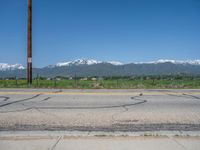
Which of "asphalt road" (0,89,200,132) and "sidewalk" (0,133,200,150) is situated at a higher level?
"asphalt road" (0,89,200,132)

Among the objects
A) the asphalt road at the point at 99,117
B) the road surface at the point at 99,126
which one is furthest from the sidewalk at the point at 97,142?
the asphalt road at the point at 99,117

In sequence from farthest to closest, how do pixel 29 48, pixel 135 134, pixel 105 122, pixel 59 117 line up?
pixel 29 48 → pixel 59 117 → pixel 105 122 → pixel 135 134

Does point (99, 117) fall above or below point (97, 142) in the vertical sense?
above

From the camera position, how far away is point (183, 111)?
Result: 8.76 m

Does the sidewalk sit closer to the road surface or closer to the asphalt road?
the road surface

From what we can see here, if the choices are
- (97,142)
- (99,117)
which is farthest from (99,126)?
(97,142)

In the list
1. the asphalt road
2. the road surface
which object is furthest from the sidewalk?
the asphalt road

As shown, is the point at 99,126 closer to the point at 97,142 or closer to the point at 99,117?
the point at 99,117

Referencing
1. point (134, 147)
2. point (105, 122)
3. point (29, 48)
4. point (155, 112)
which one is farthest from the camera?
point (29, 48)

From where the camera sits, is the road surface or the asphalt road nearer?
the road surface

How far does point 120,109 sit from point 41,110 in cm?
277

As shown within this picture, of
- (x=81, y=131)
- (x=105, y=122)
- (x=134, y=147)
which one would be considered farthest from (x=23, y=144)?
(x=105, y=122)

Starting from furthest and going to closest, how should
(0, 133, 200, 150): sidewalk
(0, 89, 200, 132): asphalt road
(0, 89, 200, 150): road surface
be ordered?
(0, 89, 200, 132): asphalt road → (0, 89, 200, 150): road surface → (0, 133, 200, 150): sidewalk

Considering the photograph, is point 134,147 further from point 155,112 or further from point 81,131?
point 155,112
